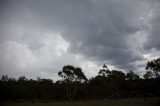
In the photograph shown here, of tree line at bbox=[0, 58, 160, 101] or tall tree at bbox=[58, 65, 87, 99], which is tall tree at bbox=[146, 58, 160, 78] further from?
tall tree at bbox=[58, 65, 87, 99]

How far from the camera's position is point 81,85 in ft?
281

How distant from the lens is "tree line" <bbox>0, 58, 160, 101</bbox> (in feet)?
247

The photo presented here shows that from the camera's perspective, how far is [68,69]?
275 ft

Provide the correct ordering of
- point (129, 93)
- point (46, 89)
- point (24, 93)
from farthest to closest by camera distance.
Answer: point (46, 89) < point (24, 93) < point (129, 93)

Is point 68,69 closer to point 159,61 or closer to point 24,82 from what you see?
point 24,82

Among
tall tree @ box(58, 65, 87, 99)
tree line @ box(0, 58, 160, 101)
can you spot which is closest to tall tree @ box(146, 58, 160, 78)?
tree line @ box(0, 58, 160, 101)

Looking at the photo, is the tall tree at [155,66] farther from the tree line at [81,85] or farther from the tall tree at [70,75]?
the tall tree at [70,75]

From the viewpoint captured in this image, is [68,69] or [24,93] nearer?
[24,93]

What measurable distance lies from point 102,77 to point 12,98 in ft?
124

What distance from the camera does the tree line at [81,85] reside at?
7519 cm

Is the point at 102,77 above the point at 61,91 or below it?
above

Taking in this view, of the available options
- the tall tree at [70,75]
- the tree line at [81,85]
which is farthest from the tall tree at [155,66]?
the tall tree at [70,75]

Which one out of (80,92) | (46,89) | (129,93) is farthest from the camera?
(46,89)

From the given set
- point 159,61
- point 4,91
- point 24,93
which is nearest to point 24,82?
point 24,93
